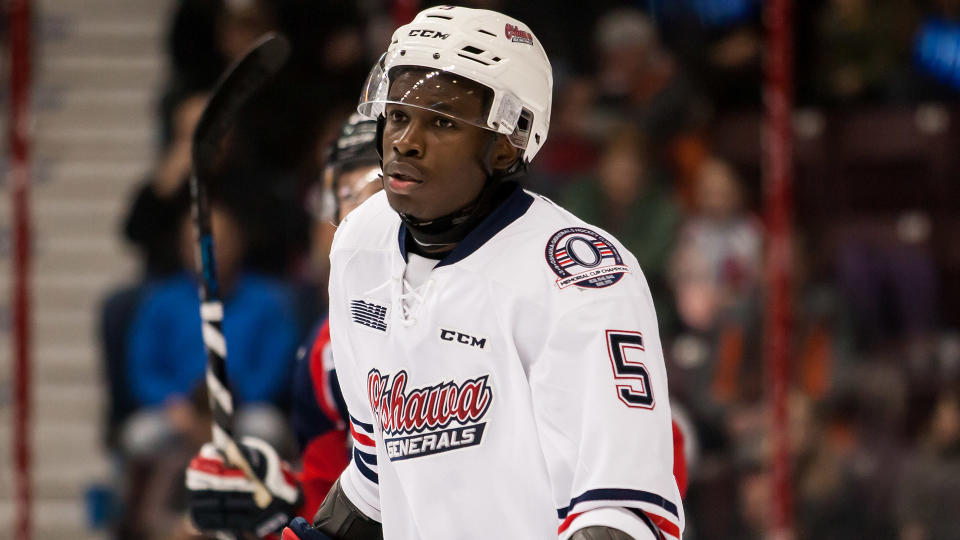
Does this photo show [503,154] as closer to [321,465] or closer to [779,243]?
→ [321,465]

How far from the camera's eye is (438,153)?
5.74 feet

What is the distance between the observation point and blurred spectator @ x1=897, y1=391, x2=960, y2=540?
158 inches

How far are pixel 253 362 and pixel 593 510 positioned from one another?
2.66 meters

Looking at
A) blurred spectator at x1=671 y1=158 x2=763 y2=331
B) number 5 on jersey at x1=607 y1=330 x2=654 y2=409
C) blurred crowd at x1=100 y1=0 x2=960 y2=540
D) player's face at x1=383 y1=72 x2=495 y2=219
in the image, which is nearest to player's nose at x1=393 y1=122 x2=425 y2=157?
player's face at x1=383 y1=72 x2=495 y2=219

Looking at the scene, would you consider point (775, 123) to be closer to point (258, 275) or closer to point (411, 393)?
point (258, 275)

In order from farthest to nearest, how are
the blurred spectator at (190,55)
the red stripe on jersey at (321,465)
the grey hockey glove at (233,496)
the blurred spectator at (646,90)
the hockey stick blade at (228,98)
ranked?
the blurred spectator at (190,55) < the blurred spectator at (646,90) < the red stripe on jersey at (321,465) < the hockey stick blade at (228,98) < the grey hockey glove at (233,496)

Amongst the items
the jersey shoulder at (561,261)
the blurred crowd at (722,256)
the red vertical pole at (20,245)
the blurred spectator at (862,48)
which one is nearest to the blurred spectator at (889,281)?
the blurred crowd at (722,256)

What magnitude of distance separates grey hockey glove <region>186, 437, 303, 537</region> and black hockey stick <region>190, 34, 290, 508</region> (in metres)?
0.01

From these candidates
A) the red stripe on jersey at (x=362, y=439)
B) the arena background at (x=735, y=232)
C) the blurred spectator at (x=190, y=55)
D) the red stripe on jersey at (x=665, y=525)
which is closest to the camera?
the red stripe on jersey at (x=665, y=525)

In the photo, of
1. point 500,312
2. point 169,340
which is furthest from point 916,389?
point 500,312

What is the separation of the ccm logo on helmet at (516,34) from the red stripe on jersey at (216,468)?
0.86 meters

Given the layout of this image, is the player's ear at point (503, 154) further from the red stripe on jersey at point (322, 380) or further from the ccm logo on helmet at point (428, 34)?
the red stripe on jersey at point (322, 380)

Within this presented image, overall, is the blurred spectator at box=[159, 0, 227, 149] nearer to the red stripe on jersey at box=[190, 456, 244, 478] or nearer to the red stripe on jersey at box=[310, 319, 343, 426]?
the red stripe on jersey at box=[310, 319, 343, 426]

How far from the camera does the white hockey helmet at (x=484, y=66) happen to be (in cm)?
174
